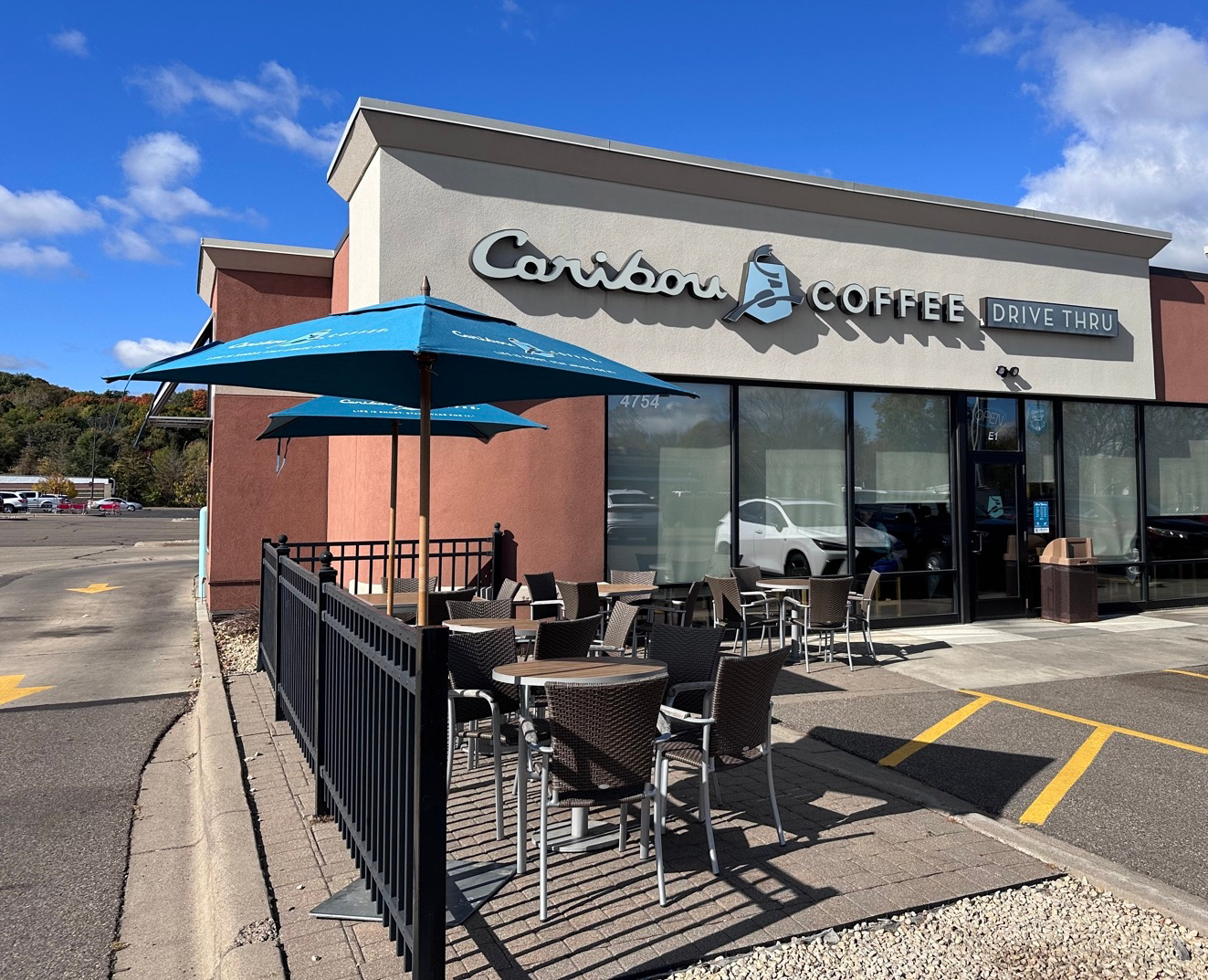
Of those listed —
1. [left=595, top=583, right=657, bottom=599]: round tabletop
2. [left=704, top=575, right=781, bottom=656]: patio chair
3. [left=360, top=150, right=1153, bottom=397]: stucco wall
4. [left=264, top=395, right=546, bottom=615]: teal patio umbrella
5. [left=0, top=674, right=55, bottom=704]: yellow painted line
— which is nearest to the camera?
[left=264, top=395, right=546, bottom=615]: teal patio umbrella

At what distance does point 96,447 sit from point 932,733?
382 feet

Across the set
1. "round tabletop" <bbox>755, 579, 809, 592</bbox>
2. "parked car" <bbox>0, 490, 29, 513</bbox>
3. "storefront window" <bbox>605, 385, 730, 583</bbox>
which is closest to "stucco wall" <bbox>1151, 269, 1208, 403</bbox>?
"storefront window" <bbox>605, 385, 730, 583</bbox>

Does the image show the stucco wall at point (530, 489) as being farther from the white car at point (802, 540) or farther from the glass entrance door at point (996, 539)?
the glass entrance door at point (996, 539)

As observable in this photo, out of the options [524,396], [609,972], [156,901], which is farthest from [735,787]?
[156,901]

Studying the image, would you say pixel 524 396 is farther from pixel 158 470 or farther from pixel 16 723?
pixel 158 470

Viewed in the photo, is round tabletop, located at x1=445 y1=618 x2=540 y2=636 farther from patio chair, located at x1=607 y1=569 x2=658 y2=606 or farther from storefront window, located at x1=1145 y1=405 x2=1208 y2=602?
storefront window, located at x1=1145 y1=405 x2=1208 y2=602

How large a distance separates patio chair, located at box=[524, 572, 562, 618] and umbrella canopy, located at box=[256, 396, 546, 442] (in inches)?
57.5

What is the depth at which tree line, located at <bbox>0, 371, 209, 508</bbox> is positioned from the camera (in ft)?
321

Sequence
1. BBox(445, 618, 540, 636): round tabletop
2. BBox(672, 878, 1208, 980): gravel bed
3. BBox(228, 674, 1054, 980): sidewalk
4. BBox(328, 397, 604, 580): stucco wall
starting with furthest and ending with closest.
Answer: BBox(328, 397, 604, 580): stucco wall < BBox(445, 618, 540, 636): round tabletop < BBox(228, 674, 1054, 980): sidewalk < BBox(672, 878, 1208, 980): gravel bed

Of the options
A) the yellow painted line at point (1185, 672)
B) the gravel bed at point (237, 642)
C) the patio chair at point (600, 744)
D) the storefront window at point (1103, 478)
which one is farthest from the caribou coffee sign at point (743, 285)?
the patio chair at point (600, 744)

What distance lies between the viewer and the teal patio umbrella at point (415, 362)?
3467mm

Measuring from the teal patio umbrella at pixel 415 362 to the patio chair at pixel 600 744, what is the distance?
721 millimetres

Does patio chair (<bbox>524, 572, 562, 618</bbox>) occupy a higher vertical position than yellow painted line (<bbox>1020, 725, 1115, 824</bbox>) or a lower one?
higher

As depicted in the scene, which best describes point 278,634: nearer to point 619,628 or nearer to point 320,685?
point 320,685
